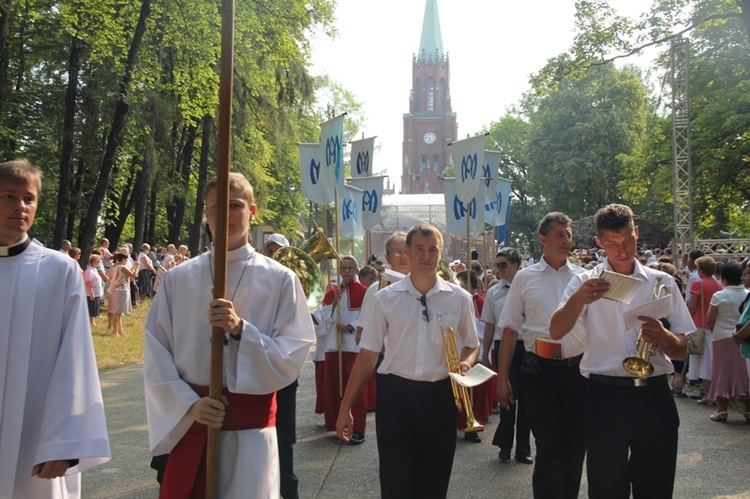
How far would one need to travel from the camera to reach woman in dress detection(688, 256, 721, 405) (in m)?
10.7

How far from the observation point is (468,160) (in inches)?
446

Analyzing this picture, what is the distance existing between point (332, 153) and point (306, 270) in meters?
3.88

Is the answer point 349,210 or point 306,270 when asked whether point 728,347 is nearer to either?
point 306,270

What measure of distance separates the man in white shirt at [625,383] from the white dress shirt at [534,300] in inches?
47.7

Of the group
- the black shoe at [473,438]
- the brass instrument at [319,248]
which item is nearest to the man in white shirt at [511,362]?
the black shoe at [473,438]

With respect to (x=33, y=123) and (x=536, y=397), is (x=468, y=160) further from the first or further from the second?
(x=33, y=123)

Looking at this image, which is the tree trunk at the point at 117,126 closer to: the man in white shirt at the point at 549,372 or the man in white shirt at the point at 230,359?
the man in white shirt at the point at 549,372

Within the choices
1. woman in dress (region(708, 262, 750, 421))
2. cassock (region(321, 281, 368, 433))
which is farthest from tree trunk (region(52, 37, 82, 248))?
woman in dress (region(708, 262, 750, 421))

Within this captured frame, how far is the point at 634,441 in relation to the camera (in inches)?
177

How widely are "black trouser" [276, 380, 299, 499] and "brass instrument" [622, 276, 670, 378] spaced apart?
2670 millimetres

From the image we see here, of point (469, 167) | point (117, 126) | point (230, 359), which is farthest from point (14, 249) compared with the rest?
point (117, 126)

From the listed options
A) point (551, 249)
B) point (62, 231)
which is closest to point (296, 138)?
point (62, 231)

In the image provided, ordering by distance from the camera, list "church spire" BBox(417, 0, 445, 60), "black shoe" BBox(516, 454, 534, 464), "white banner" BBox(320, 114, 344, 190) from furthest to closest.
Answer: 1. "church spire" BBox(417, 0, 445, 60)
2. "white banner" BBox(320, 114, 344, 190)
3. "black shoe" BBox(516, 454, 534, 464)

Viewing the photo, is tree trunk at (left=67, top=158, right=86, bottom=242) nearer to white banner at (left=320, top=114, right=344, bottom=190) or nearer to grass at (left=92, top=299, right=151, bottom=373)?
grass at (left=92, top=299, right=151, bottom=373)
